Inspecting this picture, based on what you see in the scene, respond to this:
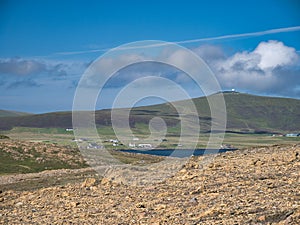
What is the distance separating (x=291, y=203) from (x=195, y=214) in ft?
10.4

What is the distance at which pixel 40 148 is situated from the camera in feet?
216

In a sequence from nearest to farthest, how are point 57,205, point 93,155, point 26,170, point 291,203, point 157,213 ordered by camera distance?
1. point 291,203
2. point 157,213
3. point 57,205
4. point 26,170
5. point 93,155

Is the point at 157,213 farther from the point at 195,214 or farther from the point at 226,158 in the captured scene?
the point at 226,158

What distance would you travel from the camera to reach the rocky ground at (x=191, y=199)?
16.4 meters

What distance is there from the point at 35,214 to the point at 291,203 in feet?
36.1

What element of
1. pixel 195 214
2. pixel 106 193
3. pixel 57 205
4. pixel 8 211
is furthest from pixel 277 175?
pixel 8 211

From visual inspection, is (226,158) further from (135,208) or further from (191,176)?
(135,208)

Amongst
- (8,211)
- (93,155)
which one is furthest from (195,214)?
(93,155)

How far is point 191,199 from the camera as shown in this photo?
1923 cm

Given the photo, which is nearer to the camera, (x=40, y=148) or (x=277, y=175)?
(x=277, y=175)

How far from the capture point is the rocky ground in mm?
16391

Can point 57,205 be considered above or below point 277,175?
below

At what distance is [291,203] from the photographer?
16.1 metres

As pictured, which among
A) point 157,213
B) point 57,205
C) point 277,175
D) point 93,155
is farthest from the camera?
point 93,155
